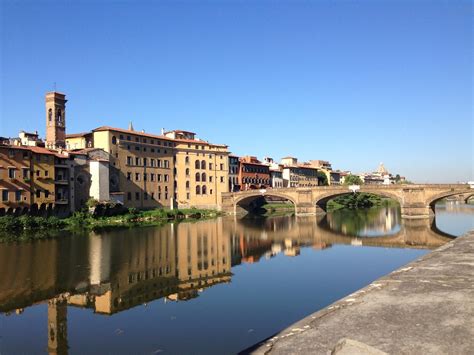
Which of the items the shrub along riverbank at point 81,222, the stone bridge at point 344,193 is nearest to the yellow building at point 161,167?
the shrub along riverbank at point 81,222

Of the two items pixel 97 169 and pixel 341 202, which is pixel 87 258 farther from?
pixel 341 202

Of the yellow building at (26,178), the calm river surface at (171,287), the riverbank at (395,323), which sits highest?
the yellow building at (26,178)

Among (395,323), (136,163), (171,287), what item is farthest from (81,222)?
(395,323)

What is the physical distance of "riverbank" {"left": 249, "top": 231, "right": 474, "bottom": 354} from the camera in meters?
9.46

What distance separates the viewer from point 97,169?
213 ft

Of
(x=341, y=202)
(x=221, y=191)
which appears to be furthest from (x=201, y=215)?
(x=341, y=202)

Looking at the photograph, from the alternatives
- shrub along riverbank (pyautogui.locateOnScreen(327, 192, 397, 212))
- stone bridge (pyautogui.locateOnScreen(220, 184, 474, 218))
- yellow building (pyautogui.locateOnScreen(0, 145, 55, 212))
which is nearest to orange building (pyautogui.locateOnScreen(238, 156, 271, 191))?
stone bridge (pyautogui.locateOnScreen(220, 184, 474, 218))

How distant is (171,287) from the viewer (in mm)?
22828

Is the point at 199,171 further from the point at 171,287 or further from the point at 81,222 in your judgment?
the point at 171,287

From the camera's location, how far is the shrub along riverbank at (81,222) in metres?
48.4

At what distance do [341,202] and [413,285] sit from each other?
3497 inches

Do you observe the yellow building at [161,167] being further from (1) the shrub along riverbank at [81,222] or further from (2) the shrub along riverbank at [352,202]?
(2) the shrub along riverbank at [352,202]

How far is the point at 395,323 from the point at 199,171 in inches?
2992

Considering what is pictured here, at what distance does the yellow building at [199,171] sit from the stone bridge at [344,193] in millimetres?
3195
